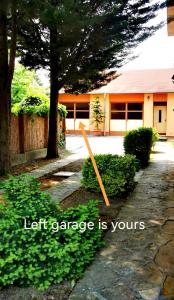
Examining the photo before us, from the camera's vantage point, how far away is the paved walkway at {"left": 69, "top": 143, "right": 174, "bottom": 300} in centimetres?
344

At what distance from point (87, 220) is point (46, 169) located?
25.0 feet

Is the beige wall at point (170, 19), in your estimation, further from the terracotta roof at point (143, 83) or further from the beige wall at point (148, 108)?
the beige wall at point (148, 108)

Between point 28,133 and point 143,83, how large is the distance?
1787cm

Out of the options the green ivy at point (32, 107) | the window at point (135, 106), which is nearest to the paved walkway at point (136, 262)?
the green ivy at point (32, 107)

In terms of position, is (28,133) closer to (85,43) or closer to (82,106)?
(85,43)

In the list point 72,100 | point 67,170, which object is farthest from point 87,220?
point 72,100

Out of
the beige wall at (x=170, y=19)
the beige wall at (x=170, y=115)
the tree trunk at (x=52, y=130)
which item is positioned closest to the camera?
the beige wall at (x=170, y=19)

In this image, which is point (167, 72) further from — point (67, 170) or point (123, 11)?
point (67, 170)

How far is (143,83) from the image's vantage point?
2959 cm

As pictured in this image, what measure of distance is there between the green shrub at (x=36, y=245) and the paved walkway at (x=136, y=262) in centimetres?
26

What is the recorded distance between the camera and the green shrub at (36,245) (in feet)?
11.5

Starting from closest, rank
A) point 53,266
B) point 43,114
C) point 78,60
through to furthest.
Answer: point 53,266, point 78,60, point 43,114

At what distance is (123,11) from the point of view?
1210cm

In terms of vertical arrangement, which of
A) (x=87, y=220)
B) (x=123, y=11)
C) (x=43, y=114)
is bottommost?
(x=87, y=220)
